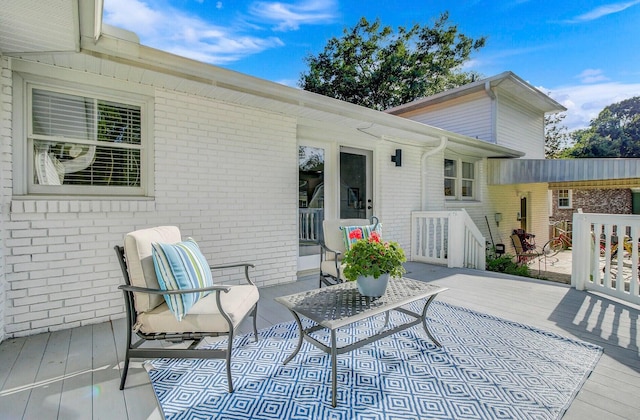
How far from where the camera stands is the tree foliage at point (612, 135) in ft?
73.0

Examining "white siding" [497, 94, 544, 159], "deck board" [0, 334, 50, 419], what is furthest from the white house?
"white siding" [497, 94, 544, 159]

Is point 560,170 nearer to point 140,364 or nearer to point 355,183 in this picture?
point 355,183

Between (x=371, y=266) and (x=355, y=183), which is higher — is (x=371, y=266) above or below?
below

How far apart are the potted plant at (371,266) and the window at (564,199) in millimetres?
15299

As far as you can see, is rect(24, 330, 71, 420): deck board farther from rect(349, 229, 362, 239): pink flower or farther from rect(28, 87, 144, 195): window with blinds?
rect(349, 229, 362, 239): pink flower

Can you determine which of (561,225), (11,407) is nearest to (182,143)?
(11,407)

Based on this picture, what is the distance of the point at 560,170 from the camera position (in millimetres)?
6812

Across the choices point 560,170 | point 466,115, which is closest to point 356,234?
point 560,170

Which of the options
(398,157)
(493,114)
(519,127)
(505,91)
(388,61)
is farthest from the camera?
(388,61)

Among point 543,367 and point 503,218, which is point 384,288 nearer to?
point 543,367

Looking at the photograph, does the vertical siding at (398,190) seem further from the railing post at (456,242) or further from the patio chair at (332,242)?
the patio chair at (332,242)

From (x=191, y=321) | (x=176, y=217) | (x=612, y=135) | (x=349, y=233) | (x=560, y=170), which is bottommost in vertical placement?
(x=191, y=321)

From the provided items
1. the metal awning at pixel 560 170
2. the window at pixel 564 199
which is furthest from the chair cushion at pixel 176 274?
the window at pixel 564 199

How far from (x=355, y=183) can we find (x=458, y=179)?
11.5 feet
